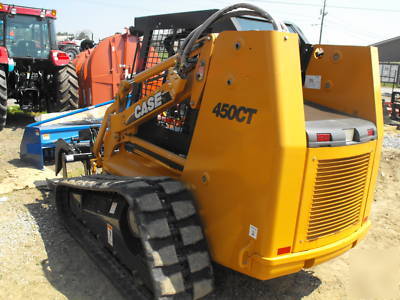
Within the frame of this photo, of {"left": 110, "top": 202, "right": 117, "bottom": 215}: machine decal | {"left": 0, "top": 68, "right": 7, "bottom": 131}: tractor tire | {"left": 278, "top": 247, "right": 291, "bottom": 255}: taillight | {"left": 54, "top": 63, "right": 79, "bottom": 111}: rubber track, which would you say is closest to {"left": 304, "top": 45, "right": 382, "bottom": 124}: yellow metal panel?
{"left": 278, "top": 247, "right": 291, "bottom": 255}: taillight

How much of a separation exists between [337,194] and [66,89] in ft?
26.0

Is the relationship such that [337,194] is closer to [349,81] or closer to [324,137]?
[324,137]

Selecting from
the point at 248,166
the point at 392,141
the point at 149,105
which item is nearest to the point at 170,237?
the point at 248,166

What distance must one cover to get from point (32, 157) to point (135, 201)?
411cm

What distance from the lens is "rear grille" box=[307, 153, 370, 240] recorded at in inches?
88.6

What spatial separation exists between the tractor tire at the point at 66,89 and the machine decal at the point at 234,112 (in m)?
7.47

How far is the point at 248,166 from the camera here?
2.15m

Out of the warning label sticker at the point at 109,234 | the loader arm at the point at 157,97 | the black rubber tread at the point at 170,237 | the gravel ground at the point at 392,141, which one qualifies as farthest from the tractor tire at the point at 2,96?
the gravel ground at the point at 392,141

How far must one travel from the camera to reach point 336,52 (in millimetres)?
2754

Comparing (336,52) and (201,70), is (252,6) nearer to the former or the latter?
(201,70)

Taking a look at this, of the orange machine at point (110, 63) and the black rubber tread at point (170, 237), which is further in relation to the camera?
the orange machine at point (110, 63)

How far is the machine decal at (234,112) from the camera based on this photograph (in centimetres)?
214

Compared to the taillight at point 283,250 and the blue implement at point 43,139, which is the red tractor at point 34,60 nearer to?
the blue implement at point 43,139

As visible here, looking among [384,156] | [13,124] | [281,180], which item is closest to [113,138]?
[281,180]
